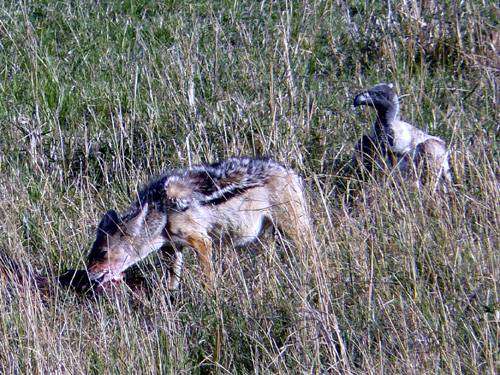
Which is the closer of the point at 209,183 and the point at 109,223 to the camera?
the point at 109,223

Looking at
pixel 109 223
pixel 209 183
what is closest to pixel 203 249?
pixel 209 183

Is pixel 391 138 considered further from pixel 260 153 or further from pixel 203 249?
pixel 203 249

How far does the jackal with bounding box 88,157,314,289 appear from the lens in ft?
22.3

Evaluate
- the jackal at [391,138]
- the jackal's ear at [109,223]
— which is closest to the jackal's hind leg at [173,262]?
the jackal's ear at [109,223]

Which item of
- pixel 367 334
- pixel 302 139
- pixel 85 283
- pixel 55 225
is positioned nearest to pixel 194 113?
pixel 302 139

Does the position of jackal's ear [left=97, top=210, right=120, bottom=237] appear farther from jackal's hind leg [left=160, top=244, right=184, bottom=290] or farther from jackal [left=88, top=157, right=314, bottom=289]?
jackal's hind leg [left=160, top=244, right=184, bottom=290]

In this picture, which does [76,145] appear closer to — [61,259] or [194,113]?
[194,113]

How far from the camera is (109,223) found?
272 inches

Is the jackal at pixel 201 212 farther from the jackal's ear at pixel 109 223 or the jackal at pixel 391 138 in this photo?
the jackal at pixel 391 138

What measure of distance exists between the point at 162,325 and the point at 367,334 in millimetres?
1136

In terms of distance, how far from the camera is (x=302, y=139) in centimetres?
825

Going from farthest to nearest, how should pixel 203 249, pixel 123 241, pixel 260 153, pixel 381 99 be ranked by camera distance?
pixel 381 99, pixel 260 153, pixel 203 249, pixel 123 241

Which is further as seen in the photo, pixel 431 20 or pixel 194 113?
pixel 431 20

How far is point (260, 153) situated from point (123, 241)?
5.39ft
